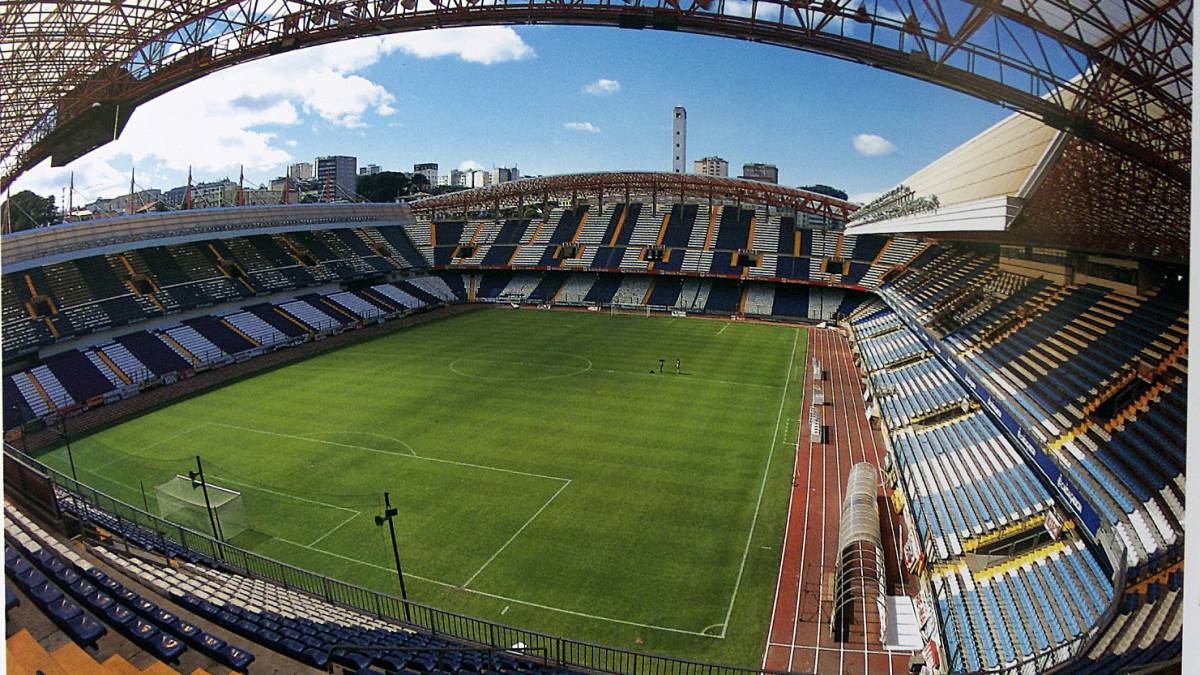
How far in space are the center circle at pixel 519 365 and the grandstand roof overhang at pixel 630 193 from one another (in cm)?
2178

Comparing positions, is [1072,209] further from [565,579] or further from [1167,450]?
[565,579]

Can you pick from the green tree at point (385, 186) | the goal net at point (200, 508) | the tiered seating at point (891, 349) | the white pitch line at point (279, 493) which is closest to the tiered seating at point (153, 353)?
the white pitch line at point (279, 493)

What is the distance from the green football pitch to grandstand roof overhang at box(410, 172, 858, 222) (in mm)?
20116

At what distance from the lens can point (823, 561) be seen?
14656 millimetres

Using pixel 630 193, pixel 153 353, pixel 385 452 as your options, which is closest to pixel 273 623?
pixel 385 452

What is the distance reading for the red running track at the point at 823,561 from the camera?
11.7m

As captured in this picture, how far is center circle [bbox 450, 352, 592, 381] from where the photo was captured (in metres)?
29.9

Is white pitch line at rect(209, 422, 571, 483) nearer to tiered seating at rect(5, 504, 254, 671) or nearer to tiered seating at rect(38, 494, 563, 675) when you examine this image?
tiered seating at rect(38, 494, 563, 675)

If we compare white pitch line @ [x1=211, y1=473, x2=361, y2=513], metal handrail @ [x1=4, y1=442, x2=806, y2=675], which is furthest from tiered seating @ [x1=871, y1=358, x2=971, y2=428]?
white pitch line @ [x1=211, y1=473, x2=361, y2=513]

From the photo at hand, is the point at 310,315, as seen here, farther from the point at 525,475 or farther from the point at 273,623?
the point at 273,623

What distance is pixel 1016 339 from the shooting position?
20109 millimetres

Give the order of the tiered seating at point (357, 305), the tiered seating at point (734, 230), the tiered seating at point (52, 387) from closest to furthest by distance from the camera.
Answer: the tiered seating at point (52, 387)
the tiered seating at point (357, 305)
the tiered seating at point (734, 230)

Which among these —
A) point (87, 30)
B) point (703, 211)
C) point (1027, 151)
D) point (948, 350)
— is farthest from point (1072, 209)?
point (703, 211)

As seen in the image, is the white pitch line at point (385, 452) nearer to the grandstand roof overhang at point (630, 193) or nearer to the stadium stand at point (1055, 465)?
the stadium stand at point (1055, 465)
